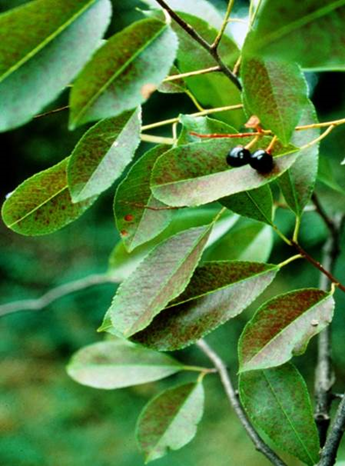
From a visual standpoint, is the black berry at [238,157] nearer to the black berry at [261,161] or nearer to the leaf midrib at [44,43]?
the black berry at [261,161]

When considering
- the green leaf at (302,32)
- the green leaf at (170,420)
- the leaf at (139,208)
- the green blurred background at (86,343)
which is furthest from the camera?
the green blurred background at (86,343)

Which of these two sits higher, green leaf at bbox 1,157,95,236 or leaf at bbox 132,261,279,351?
green leaf at bbox 1,157,95,236

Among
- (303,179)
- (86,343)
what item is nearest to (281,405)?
(303,179)

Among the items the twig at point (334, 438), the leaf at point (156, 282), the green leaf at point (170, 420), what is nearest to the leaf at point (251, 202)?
the leaf at point (156, 282)

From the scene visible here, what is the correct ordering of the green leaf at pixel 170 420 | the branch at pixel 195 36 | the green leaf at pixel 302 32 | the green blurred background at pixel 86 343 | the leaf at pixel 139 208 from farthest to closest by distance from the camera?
the green blurred background at pixel 86 343
the green leaf at pixel 170 420
the leaf at pixel 139 208
the branch at pixel 195 36
the green leaf at pixel 302 32

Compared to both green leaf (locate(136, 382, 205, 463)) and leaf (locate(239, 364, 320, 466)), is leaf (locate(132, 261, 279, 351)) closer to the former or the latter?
leaf (locate(239, 364, 320, 466))

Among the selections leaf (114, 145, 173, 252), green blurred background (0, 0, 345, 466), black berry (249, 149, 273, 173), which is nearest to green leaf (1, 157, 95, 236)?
leaf (114, 145, 173, 252)

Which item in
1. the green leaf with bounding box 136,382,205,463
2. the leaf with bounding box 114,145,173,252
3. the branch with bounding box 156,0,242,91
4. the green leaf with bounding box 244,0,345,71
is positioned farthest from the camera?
the green leaf with bounding box 136,382,205,463
